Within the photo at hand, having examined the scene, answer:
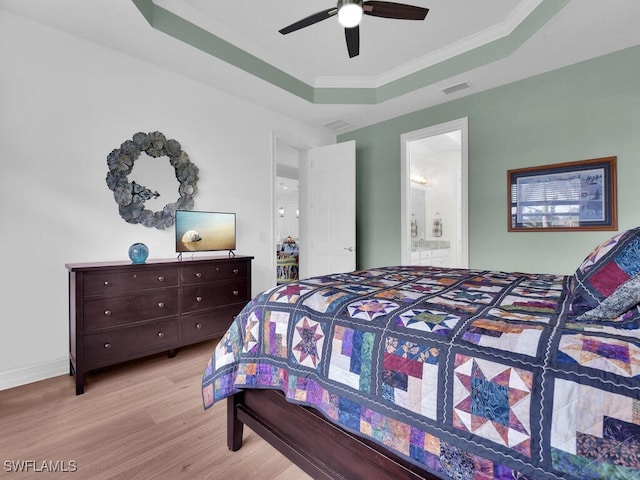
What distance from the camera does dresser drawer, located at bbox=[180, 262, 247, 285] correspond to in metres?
2.69

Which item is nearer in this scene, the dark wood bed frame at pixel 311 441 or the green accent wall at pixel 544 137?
the dark wood bed frame at pixel 311 441

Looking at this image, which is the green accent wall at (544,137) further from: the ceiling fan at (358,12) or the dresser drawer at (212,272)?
the dresser drawer at (212,272)

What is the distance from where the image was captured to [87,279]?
219 centimetres

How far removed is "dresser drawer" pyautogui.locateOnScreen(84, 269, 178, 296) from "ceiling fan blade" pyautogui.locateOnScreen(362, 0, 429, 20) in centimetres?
245

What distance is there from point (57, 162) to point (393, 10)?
2722mm

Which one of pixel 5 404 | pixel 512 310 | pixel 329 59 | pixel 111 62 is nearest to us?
pixel 512 310

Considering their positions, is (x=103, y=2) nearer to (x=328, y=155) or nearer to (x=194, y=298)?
(x=194, y=298)

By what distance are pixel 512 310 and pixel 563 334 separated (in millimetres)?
266

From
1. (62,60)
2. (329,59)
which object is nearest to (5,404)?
(62,60)

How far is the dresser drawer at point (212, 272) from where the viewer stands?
269cm

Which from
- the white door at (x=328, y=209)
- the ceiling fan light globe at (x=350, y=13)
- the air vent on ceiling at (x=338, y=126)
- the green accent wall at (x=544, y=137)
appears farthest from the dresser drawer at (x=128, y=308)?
the air vent on ceiling at (x=338, y=126)

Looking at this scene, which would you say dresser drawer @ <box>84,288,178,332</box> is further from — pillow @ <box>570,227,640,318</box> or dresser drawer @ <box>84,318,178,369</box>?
pillow @ <box>570,227,640,318</box>

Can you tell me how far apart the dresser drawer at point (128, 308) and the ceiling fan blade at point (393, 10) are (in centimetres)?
257

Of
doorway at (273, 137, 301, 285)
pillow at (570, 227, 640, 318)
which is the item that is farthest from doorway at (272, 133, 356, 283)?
pillow at (570, 227, 640, 318)
